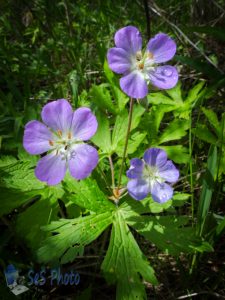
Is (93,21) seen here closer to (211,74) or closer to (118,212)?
(211,74)

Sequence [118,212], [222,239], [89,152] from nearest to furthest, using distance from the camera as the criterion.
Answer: [89,152], [118,212], [222,239]

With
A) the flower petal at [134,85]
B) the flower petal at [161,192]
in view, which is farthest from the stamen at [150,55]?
the flower petal at [161,192]

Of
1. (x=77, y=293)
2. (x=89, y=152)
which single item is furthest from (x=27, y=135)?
(x=77, y=293)

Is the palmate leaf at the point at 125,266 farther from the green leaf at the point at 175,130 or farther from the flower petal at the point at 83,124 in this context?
the green leaf at the point at 175,130

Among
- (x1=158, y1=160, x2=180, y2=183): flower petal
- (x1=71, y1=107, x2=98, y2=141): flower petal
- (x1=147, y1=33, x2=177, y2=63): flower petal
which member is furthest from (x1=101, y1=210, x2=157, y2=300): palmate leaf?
(x1=147, y1=33, x2=177, y2=63): flower petal

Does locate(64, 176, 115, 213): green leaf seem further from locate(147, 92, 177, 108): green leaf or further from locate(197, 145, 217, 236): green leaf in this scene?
locate(147, 92, 177, 108): green leaf

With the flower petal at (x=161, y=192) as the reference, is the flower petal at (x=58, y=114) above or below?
above
